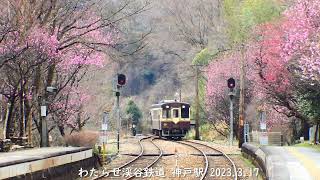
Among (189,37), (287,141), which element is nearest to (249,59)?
(287,141)

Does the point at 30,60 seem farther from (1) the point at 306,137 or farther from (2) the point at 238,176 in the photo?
(1) the point at 306,137

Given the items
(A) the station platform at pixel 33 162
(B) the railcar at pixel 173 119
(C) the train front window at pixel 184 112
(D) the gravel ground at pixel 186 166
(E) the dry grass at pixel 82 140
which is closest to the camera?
(A) the station platform at pixel 33 162

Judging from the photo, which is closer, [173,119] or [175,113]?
[173,119]

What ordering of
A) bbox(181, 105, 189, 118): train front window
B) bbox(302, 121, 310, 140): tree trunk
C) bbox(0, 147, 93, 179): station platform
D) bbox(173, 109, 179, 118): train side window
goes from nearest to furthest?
bbox(0, 147, 93, 179): station platform → bbox(302, 121, 310, 140): tree trunk → bbox(173, 109, 179, 118): train side window → bbox(181, 105, 189, 118): train front window

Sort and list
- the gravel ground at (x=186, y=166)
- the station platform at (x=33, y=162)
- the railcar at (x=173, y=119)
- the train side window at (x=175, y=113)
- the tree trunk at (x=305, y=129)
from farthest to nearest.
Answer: the train side window at (x=175, y=113) < the railcar at (x=173, y=119) < the tree trunk at (x=305, y=129) < the gravel ground at (x=186, y=166) < the station platform at (x=33, y=162)

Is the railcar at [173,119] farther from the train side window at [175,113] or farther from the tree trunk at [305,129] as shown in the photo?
the tree trunk at [305,129]

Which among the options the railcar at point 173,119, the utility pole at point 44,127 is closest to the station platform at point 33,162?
the utility pole at point 44,127

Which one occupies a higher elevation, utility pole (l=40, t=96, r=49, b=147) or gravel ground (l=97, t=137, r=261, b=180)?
utility pole (l=40, t=96, r=49, b=147)

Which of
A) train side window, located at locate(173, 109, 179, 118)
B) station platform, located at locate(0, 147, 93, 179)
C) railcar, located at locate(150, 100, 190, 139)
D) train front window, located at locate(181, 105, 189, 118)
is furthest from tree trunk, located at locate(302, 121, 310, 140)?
station platform, located at locate(0, 147, 93, 179)

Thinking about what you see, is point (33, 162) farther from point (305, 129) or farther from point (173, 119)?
point (173, 119)

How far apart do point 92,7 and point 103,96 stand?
18657 mm

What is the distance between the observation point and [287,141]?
1321 inches

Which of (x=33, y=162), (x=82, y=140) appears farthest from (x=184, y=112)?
(x=33, y=162)

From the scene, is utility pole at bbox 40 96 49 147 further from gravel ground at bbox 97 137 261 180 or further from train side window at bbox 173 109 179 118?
train side window at bbox 173 109 179 118
